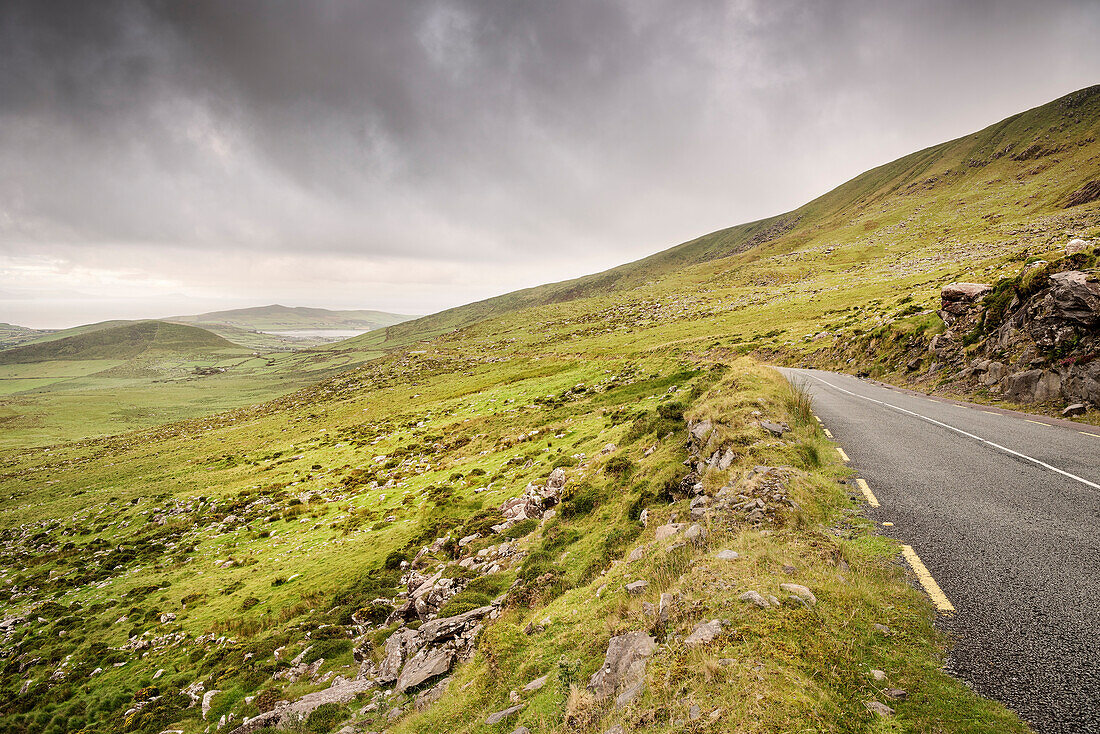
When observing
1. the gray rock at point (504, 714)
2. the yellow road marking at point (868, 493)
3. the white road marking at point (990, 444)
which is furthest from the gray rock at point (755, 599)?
the white road marking at point (990, 444)

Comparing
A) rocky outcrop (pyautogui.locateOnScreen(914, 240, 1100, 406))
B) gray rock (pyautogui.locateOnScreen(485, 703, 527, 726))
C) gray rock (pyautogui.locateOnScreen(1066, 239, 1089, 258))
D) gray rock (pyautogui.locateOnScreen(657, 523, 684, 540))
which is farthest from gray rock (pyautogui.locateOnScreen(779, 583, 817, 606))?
gray rock (pyautogui.locateOnScreen(1066, 239, 1089, 258))

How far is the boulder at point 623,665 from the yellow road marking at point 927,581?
483 cm

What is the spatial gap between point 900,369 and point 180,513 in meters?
61.6

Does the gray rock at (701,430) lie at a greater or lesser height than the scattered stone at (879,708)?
greater

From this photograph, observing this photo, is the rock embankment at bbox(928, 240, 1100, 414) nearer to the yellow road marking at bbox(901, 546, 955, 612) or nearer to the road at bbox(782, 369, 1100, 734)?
the road at bbox(782, 369, 1100, 734)

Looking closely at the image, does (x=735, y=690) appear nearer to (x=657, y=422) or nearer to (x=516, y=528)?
(x=516, y=528)

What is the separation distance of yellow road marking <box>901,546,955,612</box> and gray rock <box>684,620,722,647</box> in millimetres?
3918

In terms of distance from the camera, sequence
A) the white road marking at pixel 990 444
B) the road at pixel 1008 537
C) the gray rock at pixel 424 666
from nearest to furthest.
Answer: the road at pixel 1008 537 → the gray rock at pixel 424 666 → the white road marking at pixel 990 444

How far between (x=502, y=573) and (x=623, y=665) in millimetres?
8054

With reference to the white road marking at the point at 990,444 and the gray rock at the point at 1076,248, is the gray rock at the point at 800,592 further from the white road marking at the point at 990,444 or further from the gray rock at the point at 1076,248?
the gray rock at the point at 1076,248

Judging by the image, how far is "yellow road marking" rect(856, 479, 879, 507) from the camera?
414 inches

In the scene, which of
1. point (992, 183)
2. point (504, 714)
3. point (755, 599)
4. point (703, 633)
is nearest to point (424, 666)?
point (504, 714)

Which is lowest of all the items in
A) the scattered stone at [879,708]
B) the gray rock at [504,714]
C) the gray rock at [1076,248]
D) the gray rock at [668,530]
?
the gray rock at [504,714]

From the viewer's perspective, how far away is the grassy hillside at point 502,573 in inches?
224
